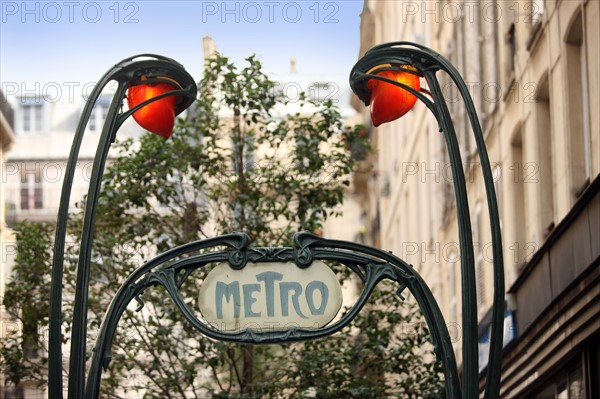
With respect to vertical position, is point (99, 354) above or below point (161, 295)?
below

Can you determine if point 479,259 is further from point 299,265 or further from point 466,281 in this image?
point 299,265

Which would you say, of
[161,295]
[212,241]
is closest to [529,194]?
[161,295]

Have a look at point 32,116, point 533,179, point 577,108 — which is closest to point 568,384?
point 577,108

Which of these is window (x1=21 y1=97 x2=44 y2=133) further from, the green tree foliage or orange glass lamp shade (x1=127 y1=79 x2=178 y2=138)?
orange glass lamp shade (x1=127 y1=79 x2=178 y2=138)

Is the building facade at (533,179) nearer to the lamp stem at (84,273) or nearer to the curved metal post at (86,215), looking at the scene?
the curved metal post at (86,215)

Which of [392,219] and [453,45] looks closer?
[453,45]

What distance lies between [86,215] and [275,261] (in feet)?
4.94

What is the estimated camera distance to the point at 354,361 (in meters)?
19.1

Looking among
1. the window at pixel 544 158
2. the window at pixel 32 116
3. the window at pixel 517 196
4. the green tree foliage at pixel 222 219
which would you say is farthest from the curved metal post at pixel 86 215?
the window at pixel 32 116

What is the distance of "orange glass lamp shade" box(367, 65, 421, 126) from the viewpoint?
33.0 feet

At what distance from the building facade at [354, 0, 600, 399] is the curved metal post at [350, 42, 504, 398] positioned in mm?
3747

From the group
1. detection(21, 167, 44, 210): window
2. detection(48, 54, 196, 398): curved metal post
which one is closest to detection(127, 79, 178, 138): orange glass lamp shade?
detection(48, 54, 196, 398): curved metal post

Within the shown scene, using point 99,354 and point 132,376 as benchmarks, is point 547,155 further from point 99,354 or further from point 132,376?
point 99,354

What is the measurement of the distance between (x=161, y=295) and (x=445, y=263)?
468 inches
